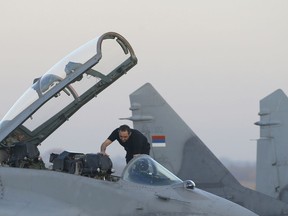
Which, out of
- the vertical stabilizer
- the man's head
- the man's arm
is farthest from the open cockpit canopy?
the vertical stabilizer

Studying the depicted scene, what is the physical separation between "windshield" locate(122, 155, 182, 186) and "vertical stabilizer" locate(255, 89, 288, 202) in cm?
1221

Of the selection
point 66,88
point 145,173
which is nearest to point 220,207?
point 145,173

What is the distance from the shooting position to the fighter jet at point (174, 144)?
20703mm

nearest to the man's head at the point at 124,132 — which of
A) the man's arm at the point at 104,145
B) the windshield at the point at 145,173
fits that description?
the man's arm at the point at 104,145

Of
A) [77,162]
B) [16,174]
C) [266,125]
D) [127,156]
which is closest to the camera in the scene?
[16,174]

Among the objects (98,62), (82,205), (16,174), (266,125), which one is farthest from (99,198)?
(266,125)

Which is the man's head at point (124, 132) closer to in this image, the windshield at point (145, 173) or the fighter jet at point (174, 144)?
the windshield at point (145, 173)

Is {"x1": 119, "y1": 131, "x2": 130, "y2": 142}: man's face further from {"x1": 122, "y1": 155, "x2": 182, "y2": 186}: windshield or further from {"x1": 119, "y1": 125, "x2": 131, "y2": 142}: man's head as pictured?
{"x1": 122, "y1": 155, "x2": 182, "y2": 186}: windshield

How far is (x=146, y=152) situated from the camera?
11.8 m

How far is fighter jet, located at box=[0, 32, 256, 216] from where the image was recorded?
9094 millimetres

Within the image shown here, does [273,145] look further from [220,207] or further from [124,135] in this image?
A: [220,207]

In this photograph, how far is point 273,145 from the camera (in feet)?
73.7

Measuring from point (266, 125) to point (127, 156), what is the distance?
11.7 meters

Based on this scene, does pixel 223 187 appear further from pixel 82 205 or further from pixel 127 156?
pixel 82 205
